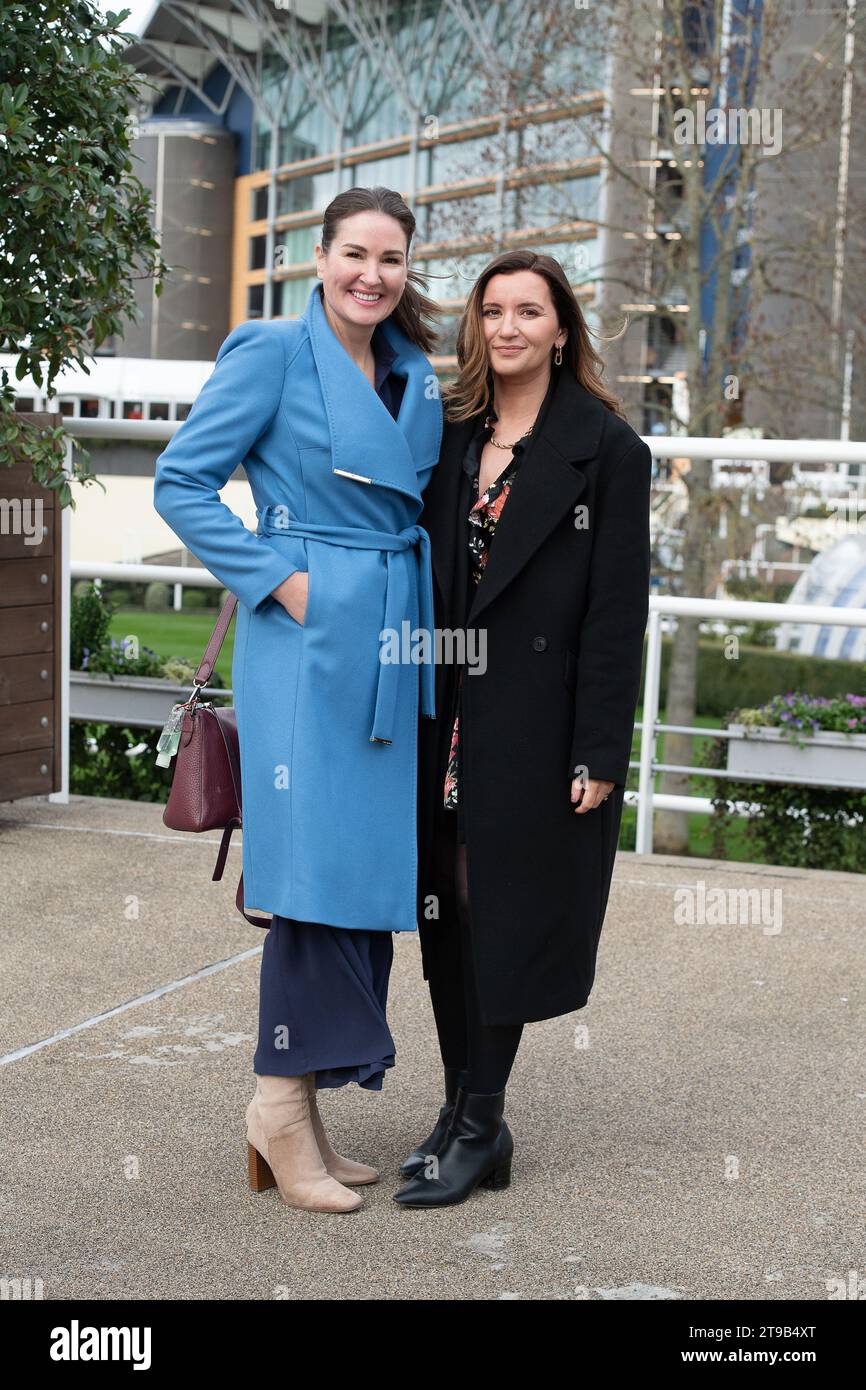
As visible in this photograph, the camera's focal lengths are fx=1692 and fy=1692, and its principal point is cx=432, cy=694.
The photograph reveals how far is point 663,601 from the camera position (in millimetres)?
5824

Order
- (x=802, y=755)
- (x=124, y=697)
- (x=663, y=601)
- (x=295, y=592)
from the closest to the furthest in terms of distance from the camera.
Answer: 1. (x=295, y=592)
2. (x=663, y=601)
3. (x=802, y=755)
4. (x=124, y=697)

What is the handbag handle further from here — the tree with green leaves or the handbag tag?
the tree with green leaves

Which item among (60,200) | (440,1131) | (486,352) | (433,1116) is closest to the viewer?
(486,352)

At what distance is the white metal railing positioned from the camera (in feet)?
18.6

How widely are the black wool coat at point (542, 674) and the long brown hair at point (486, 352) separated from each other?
9 cm

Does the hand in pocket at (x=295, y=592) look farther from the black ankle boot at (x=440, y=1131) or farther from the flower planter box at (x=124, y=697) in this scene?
the flower planter box at (x=124, y=697)

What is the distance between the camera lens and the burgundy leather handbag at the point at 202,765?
319 centimetres

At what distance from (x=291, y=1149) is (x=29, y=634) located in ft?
10.8

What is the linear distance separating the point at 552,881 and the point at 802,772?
3410 mm

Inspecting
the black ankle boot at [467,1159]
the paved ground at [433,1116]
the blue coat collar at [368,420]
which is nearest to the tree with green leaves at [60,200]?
the paved ground at [433,1116]

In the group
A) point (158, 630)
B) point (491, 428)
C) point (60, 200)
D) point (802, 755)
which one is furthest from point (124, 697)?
point (491, 428)

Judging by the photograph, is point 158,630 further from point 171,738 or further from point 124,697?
point 171,738

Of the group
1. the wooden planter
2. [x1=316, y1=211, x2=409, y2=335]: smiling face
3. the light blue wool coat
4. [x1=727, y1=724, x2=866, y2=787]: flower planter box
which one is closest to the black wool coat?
the light blue wool coat
